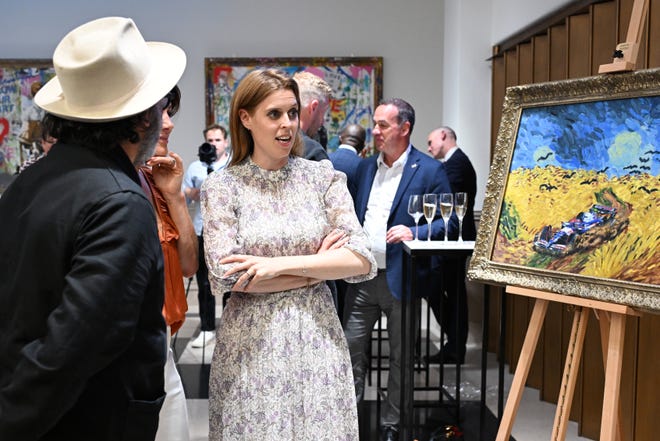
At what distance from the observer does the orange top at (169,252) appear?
77.2 inches

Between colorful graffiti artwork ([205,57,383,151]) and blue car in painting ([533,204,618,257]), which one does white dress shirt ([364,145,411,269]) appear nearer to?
blue car in painting ([533,204,618,257])

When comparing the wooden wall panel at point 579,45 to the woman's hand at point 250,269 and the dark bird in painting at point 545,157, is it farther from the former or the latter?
the woman's hand at point 250,269

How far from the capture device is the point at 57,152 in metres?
1.32

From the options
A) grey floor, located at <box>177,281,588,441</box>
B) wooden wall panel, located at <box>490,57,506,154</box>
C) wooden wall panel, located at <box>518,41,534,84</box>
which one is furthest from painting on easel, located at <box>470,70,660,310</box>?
wooden wall panel, located at <box>490,57,506,154</box>

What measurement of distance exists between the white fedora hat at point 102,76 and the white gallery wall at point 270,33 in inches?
240

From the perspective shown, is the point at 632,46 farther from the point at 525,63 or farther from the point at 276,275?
the point at 525,63

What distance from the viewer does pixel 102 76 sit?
1.33 metres

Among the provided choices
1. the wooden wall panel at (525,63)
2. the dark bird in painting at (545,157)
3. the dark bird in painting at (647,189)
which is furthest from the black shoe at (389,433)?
the wooden wall panel at (525,63)

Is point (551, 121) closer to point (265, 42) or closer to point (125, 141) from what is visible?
point (125, 141)

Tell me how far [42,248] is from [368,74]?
640 centimetres

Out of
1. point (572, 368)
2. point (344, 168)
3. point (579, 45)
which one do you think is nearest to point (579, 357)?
point (572, 368)

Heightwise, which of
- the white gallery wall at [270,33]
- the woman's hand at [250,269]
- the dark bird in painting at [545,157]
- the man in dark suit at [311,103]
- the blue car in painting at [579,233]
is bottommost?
the woman's hand at [250,269]

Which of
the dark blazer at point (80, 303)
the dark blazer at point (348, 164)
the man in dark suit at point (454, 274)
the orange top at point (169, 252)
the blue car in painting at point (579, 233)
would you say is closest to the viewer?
the dark blazer at point (80, 303)

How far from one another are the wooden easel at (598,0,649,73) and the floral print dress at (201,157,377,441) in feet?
3.15
